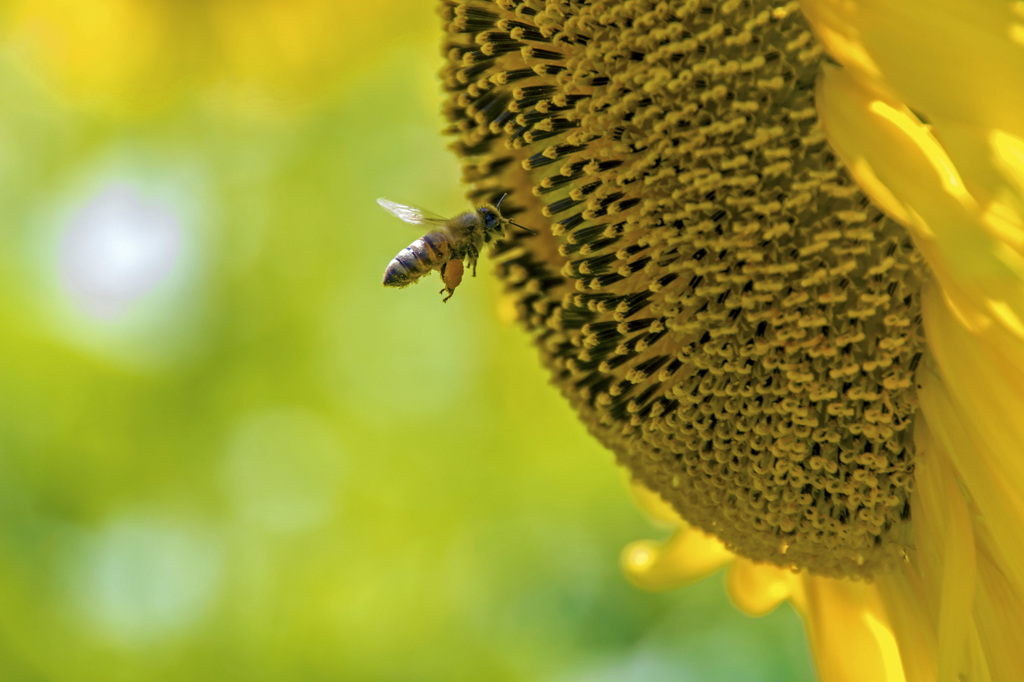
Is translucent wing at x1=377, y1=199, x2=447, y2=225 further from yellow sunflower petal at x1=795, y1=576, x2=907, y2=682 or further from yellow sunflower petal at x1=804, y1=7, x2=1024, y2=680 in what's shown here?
yellow sunflower petal at x1=795, y1=576, x2=907, y2=682

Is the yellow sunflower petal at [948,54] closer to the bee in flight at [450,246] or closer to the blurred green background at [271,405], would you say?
the bee in flight at [450,246]

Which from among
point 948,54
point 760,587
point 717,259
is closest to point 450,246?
point 717,259

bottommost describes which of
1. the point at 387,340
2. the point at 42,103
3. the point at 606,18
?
the point at 387,340

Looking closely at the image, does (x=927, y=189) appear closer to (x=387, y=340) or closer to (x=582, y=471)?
(x=582, y=471)

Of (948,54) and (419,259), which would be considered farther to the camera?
(419,259)

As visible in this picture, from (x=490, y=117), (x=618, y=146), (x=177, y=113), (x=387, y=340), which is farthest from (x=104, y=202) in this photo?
(x=618, y=146)

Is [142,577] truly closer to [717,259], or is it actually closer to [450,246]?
[450,246]
